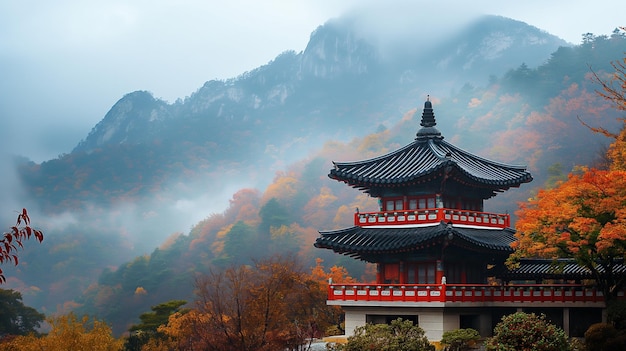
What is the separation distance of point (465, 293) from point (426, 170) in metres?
5.92

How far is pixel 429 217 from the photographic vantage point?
125 ft

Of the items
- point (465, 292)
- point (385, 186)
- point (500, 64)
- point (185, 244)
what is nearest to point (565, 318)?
point (465, 292)

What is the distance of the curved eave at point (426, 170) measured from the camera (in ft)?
125

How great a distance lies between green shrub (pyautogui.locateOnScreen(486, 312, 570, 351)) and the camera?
27.2 meters

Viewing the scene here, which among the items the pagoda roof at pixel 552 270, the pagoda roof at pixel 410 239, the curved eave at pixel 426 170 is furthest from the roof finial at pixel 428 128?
the pagoda roof at pixel 552 270

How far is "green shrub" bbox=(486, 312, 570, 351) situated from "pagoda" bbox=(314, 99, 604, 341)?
8108 mm

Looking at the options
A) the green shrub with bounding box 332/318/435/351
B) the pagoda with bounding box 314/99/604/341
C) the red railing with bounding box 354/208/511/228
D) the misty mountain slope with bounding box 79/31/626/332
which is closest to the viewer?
the green shrub with bounding box 332/318/435/351

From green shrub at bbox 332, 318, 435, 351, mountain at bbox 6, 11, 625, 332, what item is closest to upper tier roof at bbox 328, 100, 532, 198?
green shrub at bbox 332, 318, 435, 351

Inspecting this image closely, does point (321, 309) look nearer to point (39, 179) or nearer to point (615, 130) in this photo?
A: point (615, 130)

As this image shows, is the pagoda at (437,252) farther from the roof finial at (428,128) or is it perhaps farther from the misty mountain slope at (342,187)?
the misty mountain slope at (342,187)

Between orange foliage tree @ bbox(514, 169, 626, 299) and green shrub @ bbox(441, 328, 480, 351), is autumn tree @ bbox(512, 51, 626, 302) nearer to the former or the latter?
orange foliage tree @ bbox(514, 169, 626, 299)

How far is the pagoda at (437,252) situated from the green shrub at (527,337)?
8.11 metres

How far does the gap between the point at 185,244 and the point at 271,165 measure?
5206 centimetres

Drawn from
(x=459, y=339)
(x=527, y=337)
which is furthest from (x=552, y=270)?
(x=527, y=337)
